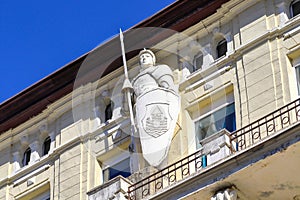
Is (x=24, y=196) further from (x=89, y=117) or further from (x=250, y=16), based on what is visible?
(x=250, y=16)

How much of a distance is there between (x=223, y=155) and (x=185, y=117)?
3.65 metres

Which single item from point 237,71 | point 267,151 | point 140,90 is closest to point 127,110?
point 140,90

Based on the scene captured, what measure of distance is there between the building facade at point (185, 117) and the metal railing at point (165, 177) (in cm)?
3

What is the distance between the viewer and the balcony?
27781 millimetres

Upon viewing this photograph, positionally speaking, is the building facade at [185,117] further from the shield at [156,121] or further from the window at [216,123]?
the shield at [156,121]

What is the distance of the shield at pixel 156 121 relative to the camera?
31312mm

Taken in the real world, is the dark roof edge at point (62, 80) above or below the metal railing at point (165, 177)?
above

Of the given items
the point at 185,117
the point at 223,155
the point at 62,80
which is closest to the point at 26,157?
the point at 62,80

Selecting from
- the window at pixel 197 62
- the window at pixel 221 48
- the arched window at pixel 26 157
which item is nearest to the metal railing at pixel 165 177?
the window at pixel 197 62

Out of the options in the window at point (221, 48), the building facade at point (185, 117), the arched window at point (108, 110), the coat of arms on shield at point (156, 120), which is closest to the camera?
the building facade at point (185, 117)

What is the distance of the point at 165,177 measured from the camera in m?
30.3

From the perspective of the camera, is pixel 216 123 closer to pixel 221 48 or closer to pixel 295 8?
pixel 221 48

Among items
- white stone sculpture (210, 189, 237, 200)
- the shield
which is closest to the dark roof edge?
the shield

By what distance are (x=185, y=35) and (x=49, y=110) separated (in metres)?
4.52
